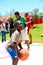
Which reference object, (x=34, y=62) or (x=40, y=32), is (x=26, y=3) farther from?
(x=34, y=62)

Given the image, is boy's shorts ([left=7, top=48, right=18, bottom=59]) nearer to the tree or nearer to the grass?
the tree

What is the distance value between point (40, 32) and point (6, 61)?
19.8 feet

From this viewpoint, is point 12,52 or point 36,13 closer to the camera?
Answer: point 12,52

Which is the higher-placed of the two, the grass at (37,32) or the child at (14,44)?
the child at (14,44)

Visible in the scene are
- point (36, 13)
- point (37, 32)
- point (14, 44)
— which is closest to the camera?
point (14, 44)

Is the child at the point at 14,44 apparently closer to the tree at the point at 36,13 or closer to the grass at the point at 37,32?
the tree at the point at 36,13

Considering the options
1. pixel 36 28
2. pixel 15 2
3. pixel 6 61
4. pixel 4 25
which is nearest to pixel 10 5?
pixel 15 2

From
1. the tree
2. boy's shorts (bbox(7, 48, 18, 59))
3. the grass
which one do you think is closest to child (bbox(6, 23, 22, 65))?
boy's shorts (bbox(7, 48, 18, 59))

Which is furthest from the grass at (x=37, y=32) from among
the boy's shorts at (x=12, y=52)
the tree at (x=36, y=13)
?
the boy's shorts at (x=12, y=52)

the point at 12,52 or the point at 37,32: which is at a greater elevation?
the point at 12,52

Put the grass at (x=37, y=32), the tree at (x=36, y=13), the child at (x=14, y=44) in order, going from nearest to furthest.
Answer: the child at (x=14, y=44) < the tree at (x=36, y=13) < the grass at (x=37, y=32)

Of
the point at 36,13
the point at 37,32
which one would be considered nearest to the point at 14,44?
the point at 36,13

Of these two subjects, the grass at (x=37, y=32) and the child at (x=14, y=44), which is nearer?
the child at (x=14, y=44)

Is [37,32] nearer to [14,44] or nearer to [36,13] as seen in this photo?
[36,13]
